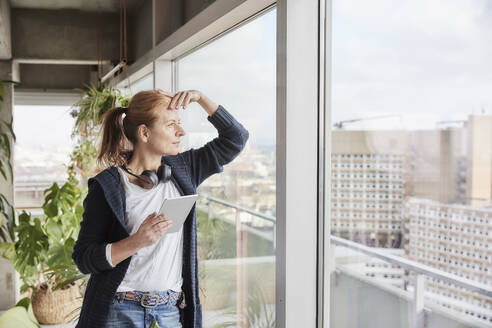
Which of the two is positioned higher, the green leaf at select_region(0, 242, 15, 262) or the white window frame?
the white window frame

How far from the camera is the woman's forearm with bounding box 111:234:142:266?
5.16 feet

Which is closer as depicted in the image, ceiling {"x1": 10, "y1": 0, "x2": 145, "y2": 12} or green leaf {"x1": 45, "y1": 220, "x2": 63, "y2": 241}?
green leaf {"x1": 45, "y1": 220, "x2": 63, "y2": 241}

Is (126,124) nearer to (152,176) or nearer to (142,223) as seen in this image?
(152,176)

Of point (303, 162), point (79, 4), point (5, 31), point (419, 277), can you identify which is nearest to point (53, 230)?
point (5, 31)

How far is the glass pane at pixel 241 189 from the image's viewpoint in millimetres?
2070

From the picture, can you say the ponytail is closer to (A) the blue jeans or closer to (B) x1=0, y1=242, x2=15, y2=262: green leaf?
(A) the blue jeans

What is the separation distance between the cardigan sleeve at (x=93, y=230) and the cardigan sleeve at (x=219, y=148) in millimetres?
372

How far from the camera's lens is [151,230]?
156 cm

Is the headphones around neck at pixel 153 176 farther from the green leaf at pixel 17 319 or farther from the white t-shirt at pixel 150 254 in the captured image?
the green leaf at pixel 17 319

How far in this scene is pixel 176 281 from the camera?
172cm

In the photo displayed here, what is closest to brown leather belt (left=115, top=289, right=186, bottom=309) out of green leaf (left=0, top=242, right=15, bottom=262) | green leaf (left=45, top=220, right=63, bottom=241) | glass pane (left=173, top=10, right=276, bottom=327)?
glass pane (left=173, top=10, right=276, bottom=327)

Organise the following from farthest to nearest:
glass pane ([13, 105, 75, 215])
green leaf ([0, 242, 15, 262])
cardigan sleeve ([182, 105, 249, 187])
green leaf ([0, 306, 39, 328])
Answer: glass pane ([13, 105, 75, 215])
green leaf ([0, 242, 15, 262])
green leaf ([0, 306, 39, 328])
cardigan sleeve ([182, 105, 249, 187])

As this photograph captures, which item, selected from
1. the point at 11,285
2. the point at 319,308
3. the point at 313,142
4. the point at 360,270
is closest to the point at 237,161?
the point at 313,142

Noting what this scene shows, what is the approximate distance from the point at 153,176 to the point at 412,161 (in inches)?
33.7
